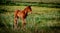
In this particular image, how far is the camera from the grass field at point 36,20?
125 centimetres

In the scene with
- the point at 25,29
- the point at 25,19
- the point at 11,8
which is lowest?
the point at 25,29

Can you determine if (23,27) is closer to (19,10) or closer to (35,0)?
(19,10)

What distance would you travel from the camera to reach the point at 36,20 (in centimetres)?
127

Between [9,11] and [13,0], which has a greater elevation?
[13,0]

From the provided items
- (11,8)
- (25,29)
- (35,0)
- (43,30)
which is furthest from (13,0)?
(43,30)

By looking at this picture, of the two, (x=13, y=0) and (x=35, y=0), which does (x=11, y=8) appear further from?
(x=35, y=0)

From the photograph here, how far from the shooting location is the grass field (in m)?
1.25

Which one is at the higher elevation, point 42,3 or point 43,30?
point 42,3

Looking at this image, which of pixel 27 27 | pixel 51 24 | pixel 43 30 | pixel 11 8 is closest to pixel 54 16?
pixel 51 24

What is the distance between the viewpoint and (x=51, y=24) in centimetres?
127

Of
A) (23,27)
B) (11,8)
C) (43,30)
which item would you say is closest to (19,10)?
(11,8)

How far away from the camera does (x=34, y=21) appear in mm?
1271

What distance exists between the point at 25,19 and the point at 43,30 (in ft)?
0.76

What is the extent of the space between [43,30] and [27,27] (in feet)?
0.58
